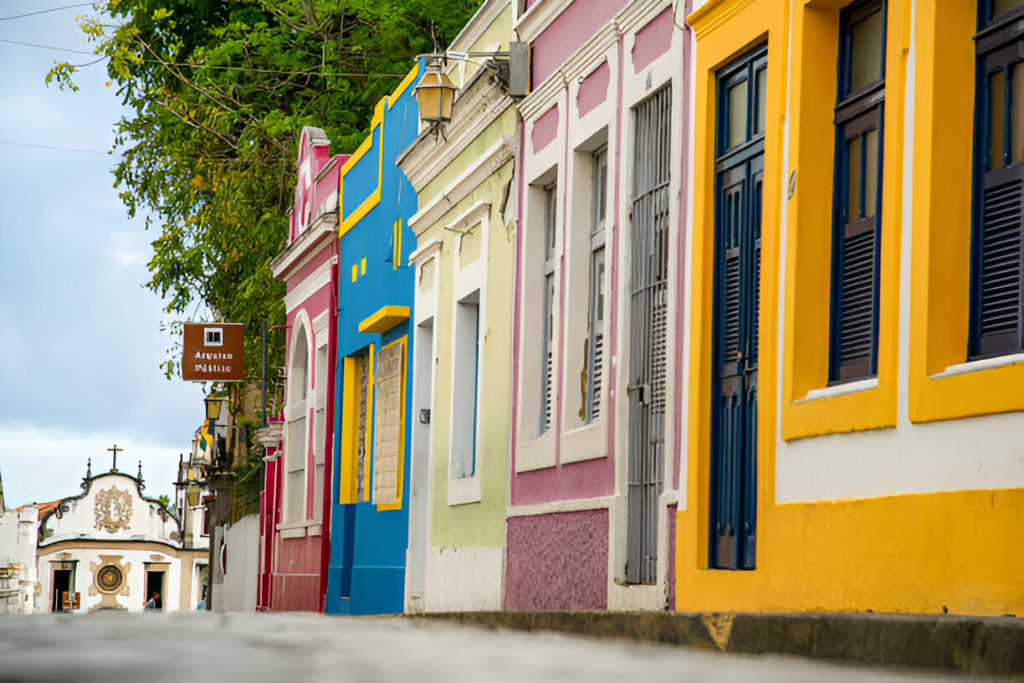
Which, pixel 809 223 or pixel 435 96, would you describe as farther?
pixel 435 96

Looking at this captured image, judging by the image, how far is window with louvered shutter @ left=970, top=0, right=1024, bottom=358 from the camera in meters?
6.04

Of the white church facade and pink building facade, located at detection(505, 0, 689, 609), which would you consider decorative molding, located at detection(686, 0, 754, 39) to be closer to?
pink building facade, located at detection(505, 0, 689, 609)

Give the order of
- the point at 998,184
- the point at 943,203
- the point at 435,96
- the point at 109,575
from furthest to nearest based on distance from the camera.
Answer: the point at 109,575 < the point at 435,96 < the point at 943,203 < the point at 998,184

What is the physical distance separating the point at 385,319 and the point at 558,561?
5546 millimetres

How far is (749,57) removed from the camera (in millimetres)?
8477

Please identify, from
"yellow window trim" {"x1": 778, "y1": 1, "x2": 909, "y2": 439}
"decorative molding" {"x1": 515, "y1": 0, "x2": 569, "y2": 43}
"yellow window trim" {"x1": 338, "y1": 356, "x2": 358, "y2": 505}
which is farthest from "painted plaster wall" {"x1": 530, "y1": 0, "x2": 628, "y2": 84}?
"yellow window trim" {"x1": 338, "y1": 356, "x2": 358, "y2": 505}

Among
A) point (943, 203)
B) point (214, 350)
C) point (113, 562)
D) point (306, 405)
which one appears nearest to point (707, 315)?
point (943, 203)

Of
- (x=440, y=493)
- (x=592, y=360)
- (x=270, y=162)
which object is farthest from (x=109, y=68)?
(x=592, y=360)

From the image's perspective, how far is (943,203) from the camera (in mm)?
6348

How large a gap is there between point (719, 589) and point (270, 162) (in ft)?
56.1

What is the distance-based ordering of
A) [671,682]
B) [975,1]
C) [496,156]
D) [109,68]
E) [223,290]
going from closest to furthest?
[671,682]
[975,1]
[496,156]
[109,68]
[223,290]

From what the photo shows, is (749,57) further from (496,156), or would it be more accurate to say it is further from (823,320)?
(496,156)

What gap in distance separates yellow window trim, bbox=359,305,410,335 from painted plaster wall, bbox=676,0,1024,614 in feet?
23.5

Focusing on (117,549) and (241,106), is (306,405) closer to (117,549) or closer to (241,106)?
(241,106)
